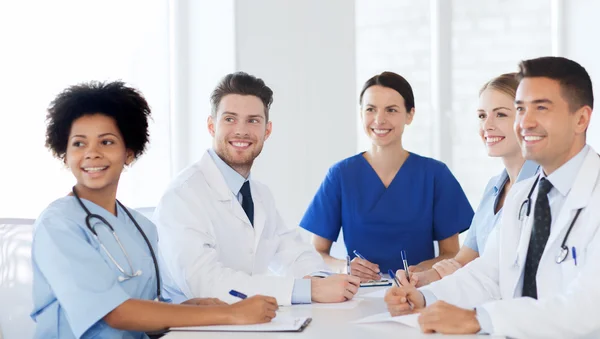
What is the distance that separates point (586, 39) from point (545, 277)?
10.6ft

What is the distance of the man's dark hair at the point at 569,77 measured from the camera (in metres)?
2.01

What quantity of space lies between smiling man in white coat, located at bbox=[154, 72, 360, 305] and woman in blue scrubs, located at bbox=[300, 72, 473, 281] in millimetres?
472

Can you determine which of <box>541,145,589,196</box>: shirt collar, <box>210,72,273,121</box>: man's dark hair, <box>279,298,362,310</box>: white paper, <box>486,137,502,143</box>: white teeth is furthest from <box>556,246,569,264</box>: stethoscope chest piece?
<box>210,72,273,121</box>: man's dark hair

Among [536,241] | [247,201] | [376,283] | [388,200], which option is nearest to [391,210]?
[388,200]

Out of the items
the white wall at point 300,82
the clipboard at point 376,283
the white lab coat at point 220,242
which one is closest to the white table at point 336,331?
the white lab coat at point 220,242

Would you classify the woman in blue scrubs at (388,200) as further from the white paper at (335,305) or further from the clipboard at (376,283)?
the white paper at (335,305)

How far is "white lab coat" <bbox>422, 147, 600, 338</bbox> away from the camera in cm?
177

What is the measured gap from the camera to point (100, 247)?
1953mm

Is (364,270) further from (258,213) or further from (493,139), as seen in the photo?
(493,139)

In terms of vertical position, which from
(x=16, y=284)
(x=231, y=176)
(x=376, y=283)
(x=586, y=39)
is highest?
(x=586, y=39)

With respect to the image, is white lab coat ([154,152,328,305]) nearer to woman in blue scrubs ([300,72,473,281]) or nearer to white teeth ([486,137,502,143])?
woman in blue scrubs ([300,72,473,281])

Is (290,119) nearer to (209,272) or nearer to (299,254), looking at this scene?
(299,254)

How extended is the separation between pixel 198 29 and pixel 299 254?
6.77 feet

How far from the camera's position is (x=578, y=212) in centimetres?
191
